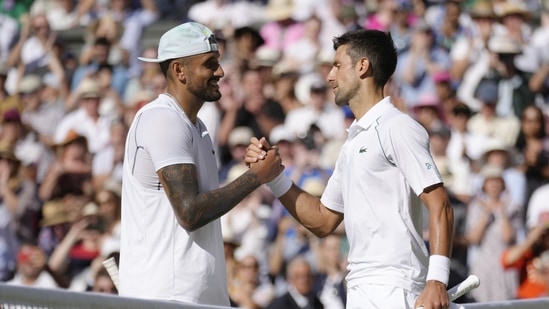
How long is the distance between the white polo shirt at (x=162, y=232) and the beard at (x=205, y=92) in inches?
5.3

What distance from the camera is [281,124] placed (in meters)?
13.6

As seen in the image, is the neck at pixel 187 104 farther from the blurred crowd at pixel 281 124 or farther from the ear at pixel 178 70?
the blurred crowd at pixel 281 124

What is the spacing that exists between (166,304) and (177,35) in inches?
52.0

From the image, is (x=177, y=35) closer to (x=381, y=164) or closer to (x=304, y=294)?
(x=381, y=164)

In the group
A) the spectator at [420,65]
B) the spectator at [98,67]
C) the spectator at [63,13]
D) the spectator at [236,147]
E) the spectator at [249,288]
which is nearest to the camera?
the spectator at [249,288]

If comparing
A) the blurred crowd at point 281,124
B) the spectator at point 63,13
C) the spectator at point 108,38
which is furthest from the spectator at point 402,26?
the spectator at point 63,13

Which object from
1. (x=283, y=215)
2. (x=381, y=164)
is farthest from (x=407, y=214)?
(x=283, y=215)

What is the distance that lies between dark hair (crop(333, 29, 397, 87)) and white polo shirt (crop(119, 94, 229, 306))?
2.72 feet

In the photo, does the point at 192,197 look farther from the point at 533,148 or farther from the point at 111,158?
the point at 111,158

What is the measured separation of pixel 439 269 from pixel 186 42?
5.43ft

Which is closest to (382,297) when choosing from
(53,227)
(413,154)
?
(413,154)

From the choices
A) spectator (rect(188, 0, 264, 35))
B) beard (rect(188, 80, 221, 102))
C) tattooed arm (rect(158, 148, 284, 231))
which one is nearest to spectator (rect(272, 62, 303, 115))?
spectator (rect(188, 0, 264, 35))

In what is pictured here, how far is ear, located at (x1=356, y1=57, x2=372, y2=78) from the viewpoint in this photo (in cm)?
644

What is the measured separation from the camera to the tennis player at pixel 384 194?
5.96 metres
